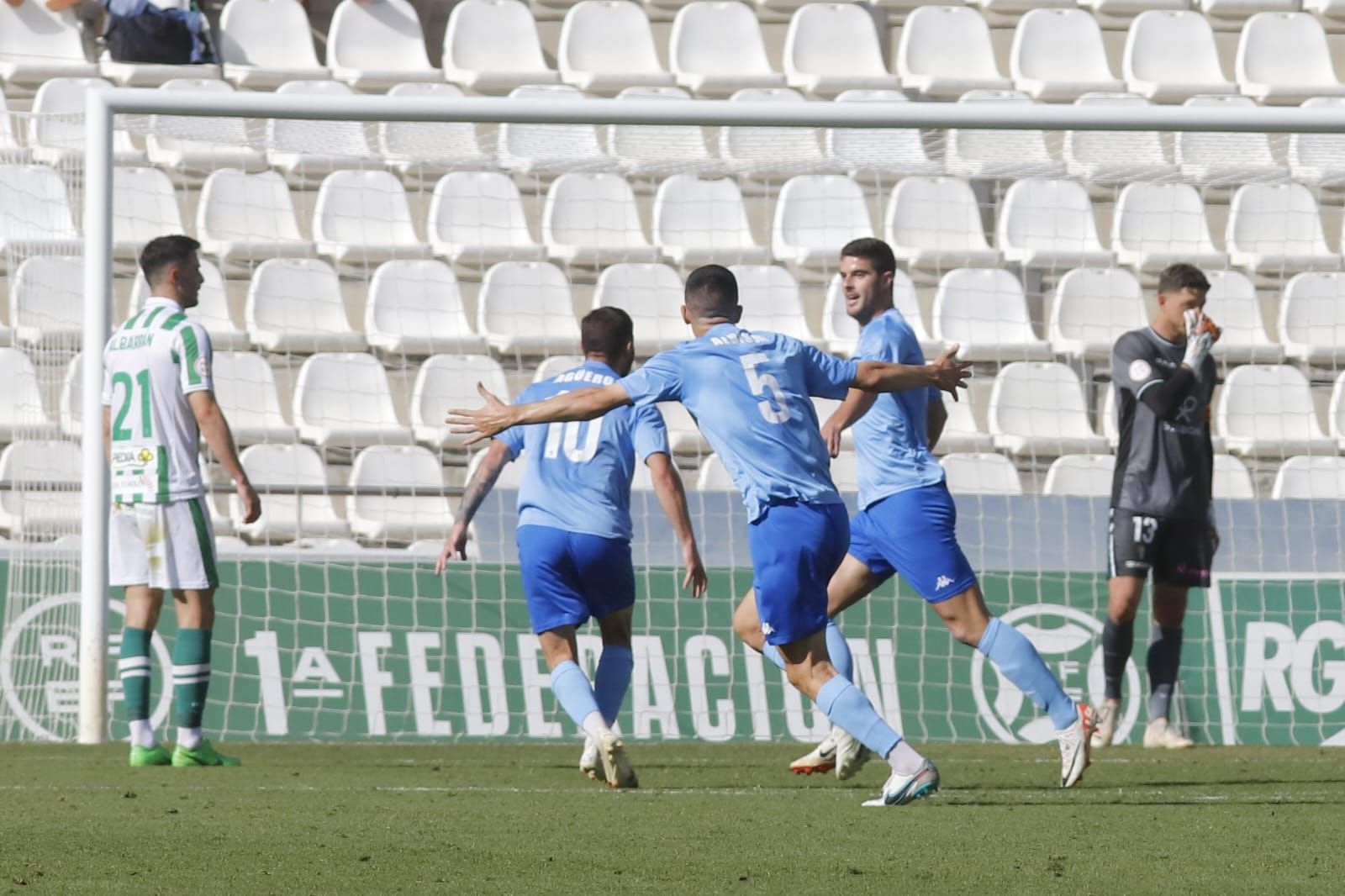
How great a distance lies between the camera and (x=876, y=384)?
5605 millimetres

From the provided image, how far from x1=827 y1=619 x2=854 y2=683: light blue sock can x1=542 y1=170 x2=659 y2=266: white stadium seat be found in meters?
4.10

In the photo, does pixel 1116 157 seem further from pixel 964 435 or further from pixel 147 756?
pixel 147 756

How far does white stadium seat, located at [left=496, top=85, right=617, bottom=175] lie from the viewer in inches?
380

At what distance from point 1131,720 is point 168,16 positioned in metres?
6.92

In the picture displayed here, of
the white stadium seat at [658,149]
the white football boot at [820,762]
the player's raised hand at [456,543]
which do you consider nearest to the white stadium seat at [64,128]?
the white stadium seat at [658,149]

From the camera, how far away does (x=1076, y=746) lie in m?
6.14

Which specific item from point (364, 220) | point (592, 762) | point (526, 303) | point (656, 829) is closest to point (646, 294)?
point (526, 303)

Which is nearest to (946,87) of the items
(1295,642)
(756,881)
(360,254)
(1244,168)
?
(1244,168)

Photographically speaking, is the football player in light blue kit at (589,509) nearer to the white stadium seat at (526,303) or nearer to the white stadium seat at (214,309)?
the white stadium seat at (526,303)

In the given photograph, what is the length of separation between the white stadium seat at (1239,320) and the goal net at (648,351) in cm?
2

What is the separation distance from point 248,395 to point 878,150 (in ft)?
11.5

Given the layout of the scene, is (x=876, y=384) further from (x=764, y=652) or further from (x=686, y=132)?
(x=686, y=132)

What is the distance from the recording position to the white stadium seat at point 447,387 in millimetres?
10180

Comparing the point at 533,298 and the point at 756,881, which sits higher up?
the point at 533,298
